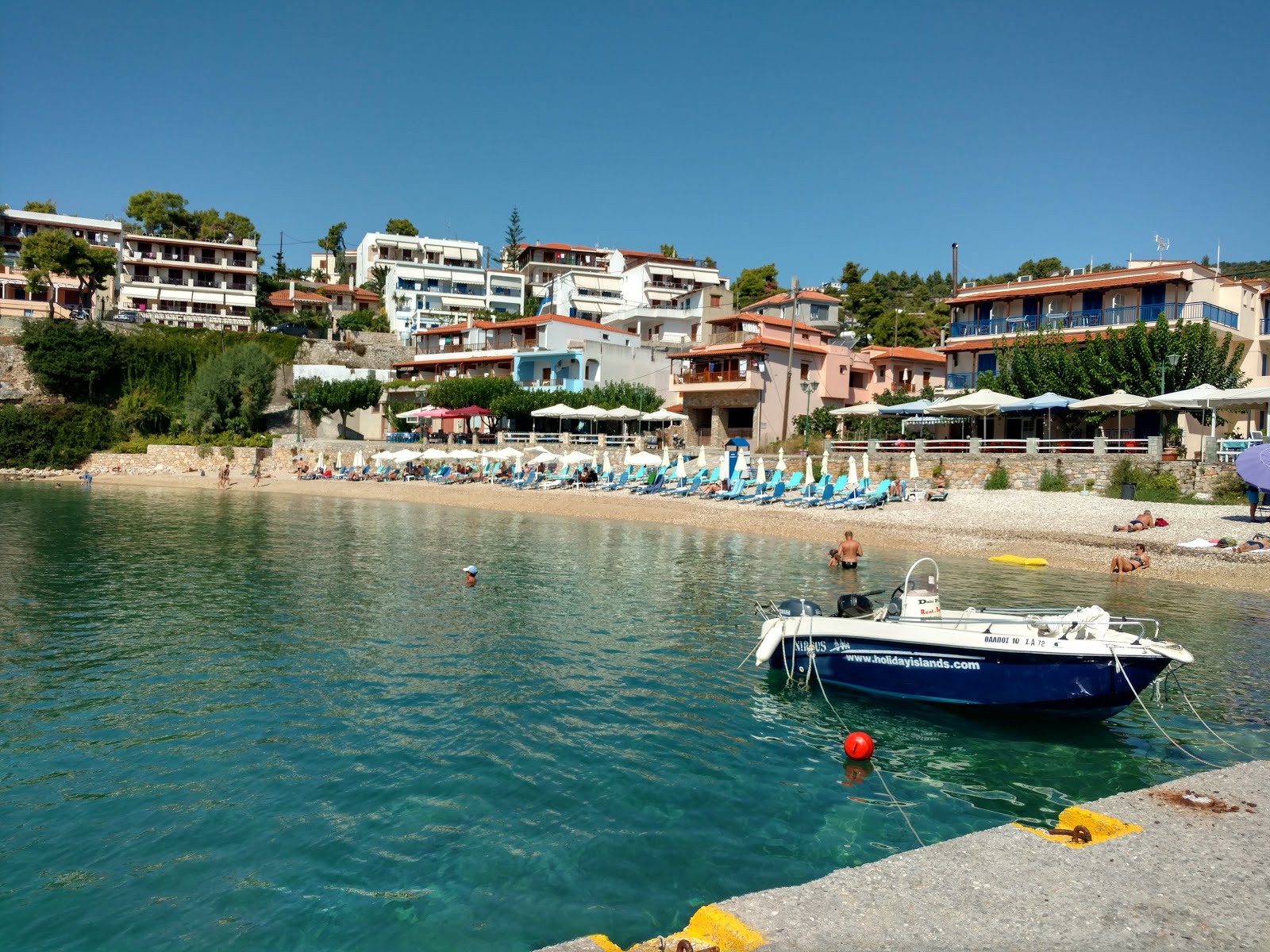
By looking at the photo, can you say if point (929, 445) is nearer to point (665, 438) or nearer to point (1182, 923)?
point (665, 438)

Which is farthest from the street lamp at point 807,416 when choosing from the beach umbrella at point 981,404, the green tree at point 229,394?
the green tree at point 229,394

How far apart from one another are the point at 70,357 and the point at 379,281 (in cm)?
4036

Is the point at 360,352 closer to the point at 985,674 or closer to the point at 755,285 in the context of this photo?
the point at 755,285

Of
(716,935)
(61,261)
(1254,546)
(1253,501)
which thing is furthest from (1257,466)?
(61,261)

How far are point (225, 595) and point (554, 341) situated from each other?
2024 inches

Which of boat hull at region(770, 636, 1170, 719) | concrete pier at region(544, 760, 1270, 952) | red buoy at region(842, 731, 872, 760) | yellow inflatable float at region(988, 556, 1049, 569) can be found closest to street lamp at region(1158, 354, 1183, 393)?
yellow inflatable float at region(988, 556, 1049, 569)

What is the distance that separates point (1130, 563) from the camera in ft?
75.0

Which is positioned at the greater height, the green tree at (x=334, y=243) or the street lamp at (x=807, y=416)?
the green tree at (x=334, y=243)

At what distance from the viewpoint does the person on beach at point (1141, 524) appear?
86.2 ft

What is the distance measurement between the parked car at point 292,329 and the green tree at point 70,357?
14928mm

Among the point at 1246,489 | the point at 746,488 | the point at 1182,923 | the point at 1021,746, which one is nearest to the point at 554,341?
the point at 746,488

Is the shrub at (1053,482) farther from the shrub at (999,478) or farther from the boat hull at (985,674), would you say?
the boat hull at (985,674)

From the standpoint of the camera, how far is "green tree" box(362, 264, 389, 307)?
3907 inches

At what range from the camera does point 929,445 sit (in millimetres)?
40125
